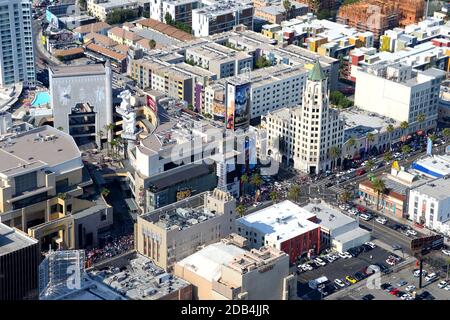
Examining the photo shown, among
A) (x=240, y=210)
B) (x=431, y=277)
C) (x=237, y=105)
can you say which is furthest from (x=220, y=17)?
(x=431, y=277)

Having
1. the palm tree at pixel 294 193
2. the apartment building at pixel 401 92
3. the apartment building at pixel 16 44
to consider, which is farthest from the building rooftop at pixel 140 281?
the apartment building at pixel 16 44

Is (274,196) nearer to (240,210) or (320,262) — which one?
(240,210)

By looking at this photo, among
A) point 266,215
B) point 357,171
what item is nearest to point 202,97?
point 357,171

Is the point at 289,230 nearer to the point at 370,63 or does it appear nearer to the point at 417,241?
the point at 417,241

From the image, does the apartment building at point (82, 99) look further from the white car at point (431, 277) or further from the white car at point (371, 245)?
the white car at point (431, 277)

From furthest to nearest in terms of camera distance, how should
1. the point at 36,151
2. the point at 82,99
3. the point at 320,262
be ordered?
1. the point at 82,99
2. the point at 36,151
3. the point at 320,262
